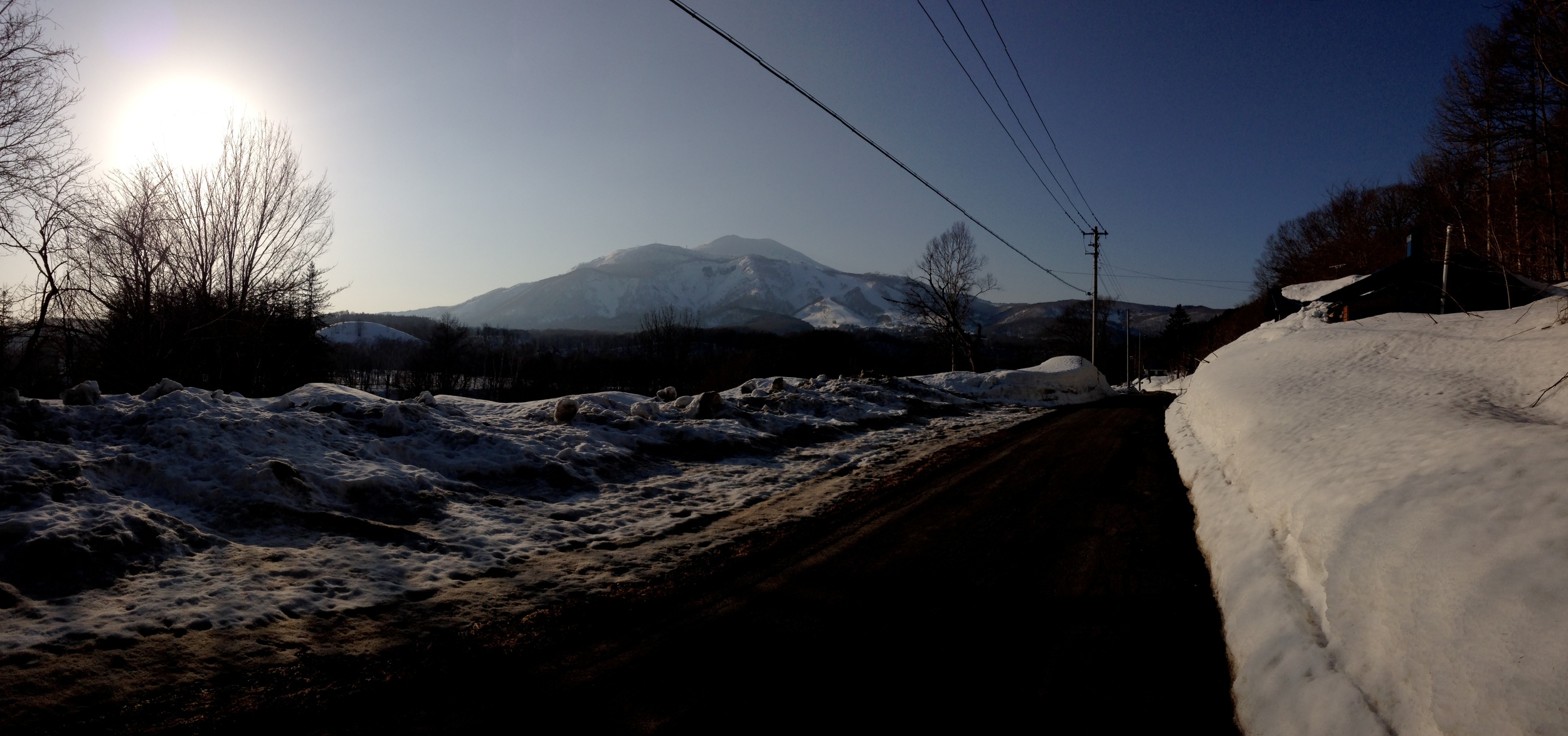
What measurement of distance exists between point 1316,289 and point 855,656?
3878 centimetres

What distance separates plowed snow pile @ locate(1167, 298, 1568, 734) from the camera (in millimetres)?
2283

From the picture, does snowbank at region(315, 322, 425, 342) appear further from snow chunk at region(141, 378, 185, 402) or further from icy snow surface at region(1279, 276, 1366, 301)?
snow chunk at region(141, 378, 185, 402)

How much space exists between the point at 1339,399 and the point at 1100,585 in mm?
4967

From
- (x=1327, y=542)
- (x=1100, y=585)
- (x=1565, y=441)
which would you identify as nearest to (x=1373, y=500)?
(x=1327, y=542)

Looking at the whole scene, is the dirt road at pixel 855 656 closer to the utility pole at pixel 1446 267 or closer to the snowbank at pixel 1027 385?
the utility pole at pixel 1446 267

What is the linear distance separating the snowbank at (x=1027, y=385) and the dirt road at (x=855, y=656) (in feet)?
68.8

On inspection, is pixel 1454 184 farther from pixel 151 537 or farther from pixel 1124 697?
pixel 151 537

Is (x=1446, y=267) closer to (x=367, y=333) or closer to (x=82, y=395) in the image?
(x=82, y=395)

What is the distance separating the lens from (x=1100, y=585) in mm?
4703

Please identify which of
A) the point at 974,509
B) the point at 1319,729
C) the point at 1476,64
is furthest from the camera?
the point at 1476,64

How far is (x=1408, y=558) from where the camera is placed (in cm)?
300

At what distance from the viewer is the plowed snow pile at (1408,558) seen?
2.28 metres

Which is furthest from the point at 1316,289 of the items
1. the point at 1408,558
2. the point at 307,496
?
the point at 307,496

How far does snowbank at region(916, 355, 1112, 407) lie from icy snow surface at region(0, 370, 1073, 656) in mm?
17972
